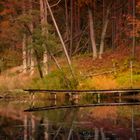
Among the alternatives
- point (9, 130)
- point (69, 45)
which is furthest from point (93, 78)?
point (9, 130)

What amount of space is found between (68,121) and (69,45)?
3253cm

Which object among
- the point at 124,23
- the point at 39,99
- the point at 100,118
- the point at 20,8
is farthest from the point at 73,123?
the point at 124,23

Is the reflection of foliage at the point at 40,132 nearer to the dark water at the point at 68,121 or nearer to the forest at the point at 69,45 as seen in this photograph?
the dark water at the point at 68,121

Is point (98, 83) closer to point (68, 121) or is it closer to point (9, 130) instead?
point (68, 121)

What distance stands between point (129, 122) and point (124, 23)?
3121 cm

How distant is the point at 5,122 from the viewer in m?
26.6

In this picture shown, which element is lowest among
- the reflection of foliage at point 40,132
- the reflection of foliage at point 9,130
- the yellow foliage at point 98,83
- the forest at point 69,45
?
the reflection of foliage at point 9,130

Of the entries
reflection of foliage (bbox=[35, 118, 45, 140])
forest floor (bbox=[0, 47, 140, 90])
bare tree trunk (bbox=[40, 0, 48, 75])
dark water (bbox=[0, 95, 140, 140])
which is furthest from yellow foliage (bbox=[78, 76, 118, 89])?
reflection of foliage (bbox=[35, 118, 45, 140])

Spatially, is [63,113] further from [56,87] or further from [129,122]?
[56,87]

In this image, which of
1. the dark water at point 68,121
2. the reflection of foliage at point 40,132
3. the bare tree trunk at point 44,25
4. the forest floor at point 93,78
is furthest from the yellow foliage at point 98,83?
the reflection of foliage at point 40,132

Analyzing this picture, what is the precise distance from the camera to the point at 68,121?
2644cm

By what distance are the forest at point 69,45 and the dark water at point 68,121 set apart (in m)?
3.84

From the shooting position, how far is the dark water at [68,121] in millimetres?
21406

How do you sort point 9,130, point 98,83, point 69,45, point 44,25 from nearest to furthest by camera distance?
point 9,130, point 98,83, point 44,25, point 69,45
